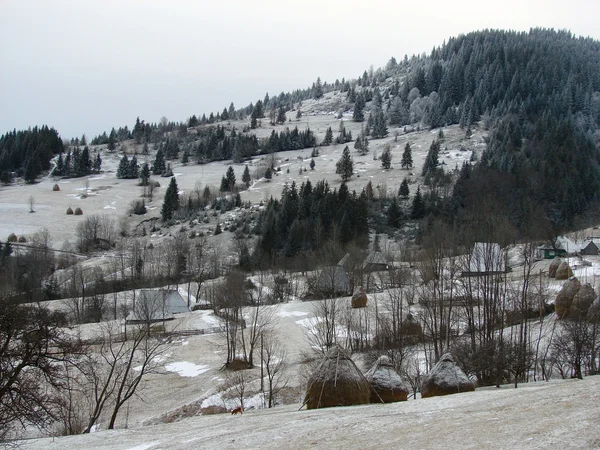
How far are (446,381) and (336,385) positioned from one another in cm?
493

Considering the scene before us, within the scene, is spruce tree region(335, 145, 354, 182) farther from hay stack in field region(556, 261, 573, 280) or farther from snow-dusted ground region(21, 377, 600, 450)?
snow-dusted ground region(21, 377, 600, 450)

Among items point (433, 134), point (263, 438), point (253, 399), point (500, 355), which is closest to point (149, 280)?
point (253, 399)

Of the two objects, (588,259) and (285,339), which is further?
(588,259)

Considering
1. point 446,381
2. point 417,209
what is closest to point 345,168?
point 417,209

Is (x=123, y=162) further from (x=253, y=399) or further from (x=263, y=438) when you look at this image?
(x=263, y=438)

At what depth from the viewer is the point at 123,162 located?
146375mm

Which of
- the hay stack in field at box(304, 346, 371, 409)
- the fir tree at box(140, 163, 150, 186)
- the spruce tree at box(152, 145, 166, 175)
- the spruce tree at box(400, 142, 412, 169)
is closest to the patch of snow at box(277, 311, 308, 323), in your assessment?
the hay stack in field at box(304, 346, 371, 409)

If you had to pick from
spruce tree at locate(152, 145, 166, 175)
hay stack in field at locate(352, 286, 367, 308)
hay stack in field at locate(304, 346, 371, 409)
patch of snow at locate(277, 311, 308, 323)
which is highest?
spruce tree at locate(152, 145, 166, 175)

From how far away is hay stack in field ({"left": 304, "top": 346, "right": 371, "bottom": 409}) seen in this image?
17.9 metres

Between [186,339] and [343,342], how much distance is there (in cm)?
1475

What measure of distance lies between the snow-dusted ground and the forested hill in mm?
67195

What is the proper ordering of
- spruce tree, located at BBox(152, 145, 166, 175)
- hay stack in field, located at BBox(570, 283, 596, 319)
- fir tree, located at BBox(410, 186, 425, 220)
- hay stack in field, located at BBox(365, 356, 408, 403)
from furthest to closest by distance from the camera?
spruce tree, located at BBox(152, 145, 166, 175)
fir tree, located at BBox(410, 186, 425, 220)
hay stack in field, located at BBox(570, 283, 596, 319)
hay stack in field, located at BBox(365, 356, 408, 403)

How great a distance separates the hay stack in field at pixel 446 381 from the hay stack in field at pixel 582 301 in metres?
18.0

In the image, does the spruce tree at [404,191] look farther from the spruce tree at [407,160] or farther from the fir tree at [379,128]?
the fir tree at [379,128]
